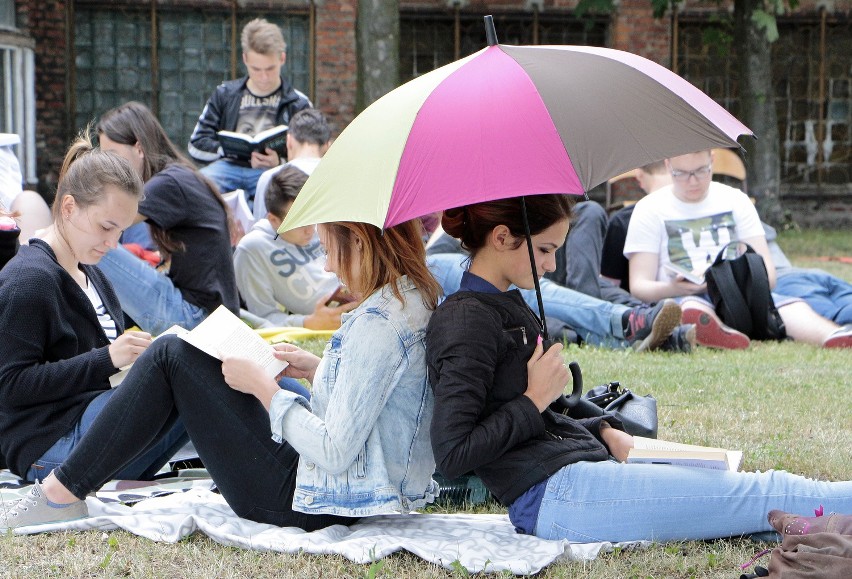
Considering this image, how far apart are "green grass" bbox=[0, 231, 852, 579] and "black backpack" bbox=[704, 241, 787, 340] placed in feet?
0.73

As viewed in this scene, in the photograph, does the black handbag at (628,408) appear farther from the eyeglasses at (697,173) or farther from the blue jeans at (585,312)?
the eyeglasses at (697,173)

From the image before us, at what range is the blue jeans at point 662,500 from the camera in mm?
2965

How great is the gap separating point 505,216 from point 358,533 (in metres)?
1.02

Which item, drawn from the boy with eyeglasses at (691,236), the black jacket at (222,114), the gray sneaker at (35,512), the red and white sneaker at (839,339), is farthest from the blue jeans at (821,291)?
the gray sneaker at (35,512)

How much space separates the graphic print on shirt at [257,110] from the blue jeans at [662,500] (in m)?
6.88

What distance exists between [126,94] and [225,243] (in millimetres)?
9451

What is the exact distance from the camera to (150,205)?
5664mm

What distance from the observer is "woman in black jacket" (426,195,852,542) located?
2.85 metres

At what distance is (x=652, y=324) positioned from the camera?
6367 millimetres

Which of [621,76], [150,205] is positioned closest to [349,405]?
[621,76]

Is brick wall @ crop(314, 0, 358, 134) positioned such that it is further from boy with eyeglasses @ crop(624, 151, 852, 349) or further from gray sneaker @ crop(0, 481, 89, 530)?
gray sneaker @ crop(0, 481, 89, 530)

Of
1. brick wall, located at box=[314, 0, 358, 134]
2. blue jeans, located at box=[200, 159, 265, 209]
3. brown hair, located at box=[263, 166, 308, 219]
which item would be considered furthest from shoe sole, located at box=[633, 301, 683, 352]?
brick wall, located at box=[314, 0, 358, 134]

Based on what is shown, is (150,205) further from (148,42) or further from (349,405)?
(148,42)

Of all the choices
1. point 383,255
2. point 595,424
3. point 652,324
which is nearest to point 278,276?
point 652,324
